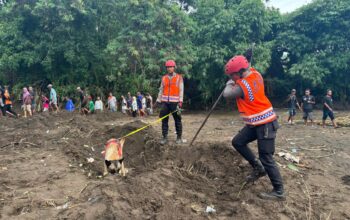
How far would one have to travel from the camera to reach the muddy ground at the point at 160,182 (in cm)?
414

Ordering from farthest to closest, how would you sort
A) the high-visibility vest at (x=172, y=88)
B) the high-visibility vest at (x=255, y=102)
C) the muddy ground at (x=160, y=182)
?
the high-visibility vest at (x=172, y=88) → the high-visibility vest at (x=255, y=102) → the muddy ground at (x=160, y=182)

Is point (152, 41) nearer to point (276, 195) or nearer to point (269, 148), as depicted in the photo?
point (269, 148)

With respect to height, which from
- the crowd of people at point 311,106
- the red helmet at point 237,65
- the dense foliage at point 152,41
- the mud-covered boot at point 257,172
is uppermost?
the dense foliage at point 152,41

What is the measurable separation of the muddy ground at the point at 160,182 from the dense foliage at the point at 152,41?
1045 cm

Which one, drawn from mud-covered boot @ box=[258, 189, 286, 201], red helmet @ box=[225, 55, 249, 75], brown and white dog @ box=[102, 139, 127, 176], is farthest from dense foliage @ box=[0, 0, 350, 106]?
mud-covered boot @ box=[258, 189, 286, 201]

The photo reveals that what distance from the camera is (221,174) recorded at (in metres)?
5.78

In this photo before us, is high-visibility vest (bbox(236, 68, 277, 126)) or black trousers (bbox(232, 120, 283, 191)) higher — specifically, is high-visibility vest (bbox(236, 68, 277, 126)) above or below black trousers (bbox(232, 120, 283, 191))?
above

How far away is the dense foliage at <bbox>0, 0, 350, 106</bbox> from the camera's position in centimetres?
1827

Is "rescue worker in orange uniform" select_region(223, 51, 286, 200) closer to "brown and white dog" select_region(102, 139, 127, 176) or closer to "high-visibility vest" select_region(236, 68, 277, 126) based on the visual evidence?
"high-visibility vest" select_region(236, 68, 277, 126)

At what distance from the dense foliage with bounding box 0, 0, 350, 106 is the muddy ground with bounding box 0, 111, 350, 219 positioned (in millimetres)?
10455

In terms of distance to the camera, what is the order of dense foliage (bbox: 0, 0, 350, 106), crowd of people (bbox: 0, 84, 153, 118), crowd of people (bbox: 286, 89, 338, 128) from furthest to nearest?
dense foliage (bbox: 0, 0, 350, 106) → crowd of people (bbox: 0, 84, 153, 118) → crowd of people (bbox: 286, 89, 338, 128)

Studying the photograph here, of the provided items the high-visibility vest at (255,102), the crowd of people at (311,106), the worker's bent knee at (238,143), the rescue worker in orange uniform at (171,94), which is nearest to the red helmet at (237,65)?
the high-visibility vest at (255,102)

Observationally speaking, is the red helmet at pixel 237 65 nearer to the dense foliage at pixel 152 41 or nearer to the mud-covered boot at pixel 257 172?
the mud-covered boot at pixel 257 172

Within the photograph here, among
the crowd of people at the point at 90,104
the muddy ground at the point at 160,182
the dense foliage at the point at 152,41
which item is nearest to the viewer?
the muddy ground at the point at 160,182
